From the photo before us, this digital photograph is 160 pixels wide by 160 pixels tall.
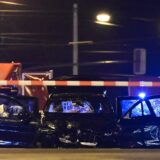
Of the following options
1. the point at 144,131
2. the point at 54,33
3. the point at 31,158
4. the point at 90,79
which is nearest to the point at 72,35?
the point at 54,33

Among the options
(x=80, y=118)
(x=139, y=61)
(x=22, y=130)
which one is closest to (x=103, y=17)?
(x=139, y=61)

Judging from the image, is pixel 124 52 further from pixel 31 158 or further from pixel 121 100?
pixel 31 158

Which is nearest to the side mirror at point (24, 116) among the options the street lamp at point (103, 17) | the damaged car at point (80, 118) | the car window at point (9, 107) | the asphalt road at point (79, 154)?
the car window at point (9, 107)

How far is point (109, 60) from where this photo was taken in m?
27.5

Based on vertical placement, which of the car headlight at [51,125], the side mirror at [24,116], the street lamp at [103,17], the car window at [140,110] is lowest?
the car headlight at [51,125]

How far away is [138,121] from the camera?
9.28 metres

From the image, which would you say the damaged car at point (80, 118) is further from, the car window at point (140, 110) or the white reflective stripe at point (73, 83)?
the car window at point (140, 110)

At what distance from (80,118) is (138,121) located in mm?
999

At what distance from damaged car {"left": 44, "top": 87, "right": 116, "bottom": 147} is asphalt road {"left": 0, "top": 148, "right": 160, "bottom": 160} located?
12.6ft

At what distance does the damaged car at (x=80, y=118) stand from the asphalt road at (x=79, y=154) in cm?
383

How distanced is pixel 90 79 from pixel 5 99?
213cm

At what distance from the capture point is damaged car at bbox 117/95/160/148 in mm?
9188

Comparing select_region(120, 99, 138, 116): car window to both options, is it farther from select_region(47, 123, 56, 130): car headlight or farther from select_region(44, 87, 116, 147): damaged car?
select_region(47, 123, 56, 130): car headlight

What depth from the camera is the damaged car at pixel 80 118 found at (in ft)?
29.0
